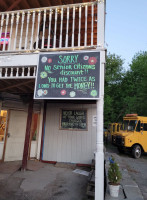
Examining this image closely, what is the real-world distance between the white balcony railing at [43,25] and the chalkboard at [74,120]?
10.00 ft

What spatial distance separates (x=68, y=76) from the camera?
3412 millimetres

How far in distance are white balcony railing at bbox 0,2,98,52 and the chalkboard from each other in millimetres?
3047

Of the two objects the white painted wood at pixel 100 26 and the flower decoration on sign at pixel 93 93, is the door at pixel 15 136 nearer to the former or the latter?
the flower decoration on sign at pixel 93 93

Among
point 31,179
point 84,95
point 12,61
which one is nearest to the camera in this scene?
point 84,95

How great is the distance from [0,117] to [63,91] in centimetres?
449

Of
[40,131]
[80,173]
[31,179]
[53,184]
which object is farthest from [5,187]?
[40,131]

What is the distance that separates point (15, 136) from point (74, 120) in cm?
279

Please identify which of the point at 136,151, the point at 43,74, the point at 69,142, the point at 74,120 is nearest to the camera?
the point at 43,74

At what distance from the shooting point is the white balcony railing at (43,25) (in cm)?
381

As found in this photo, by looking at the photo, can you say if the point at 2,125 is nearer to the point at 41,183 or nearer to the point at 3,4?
the point at 41,183

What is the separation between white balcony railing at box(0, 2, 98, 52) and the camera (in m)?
3.81

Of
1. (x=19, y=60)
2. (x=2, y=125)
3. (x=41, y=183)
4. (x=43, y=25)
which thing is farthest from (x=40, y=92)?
(x=2, y=125)

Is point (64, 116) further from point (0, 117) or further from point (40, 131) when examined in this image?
point (0, 117)

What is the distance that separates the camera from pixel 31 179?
4770mm
